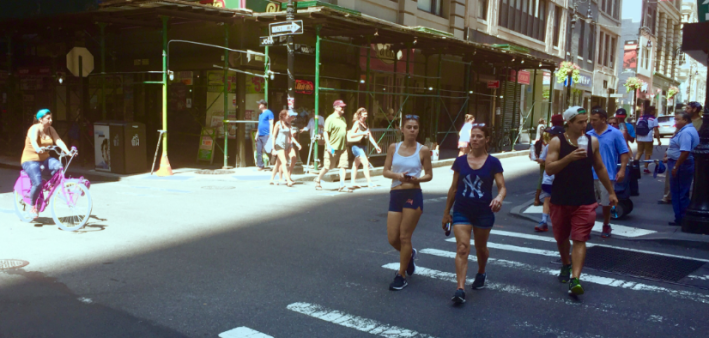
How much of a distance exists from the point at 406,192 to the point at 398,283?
2.88 feet

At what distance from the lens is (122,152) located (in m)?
15.5

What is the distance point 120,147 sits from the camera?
15508 mm

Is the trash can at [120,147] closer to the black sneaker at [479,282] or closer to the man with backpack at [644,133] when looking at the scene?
the black sneaker at [479,282]

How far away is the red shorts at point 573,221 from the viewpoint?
19.0 ft

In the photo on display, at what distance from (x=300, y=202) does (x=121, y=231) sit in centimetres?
374

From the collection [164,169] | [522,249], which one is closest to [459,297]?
[522,249]

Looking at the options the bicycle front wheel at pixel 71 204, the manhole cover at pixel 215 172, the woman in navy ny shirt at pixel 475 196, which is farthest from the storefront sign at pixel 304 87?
the woman in navy ny shirt at pixel 475 196

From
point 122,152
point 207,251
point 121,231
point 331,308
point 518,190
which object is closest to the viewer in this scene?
point 331,308

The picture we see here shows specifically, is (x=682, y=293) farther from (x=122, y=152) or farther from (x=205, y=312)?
(x=122, y=152)

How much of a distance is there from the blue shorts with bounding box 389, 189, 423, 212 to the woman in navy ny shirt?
13.2 inches

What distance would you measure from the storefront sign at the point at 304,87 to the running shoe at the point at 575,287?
13.7 m

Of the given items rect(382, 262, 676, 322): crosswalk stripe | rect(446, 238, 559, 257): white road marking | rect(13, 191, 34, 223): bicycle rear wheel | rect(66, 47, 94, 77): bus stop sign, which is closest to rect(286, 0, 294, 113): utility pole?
rect(13, 191, 34, 223): bicycle rear wheel

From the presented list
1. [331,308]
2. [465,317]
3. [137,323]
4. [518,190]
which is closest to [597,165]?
[465,317]

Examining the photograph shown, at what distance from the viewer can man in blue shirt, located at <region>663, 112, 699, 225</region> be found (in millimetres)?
9547
